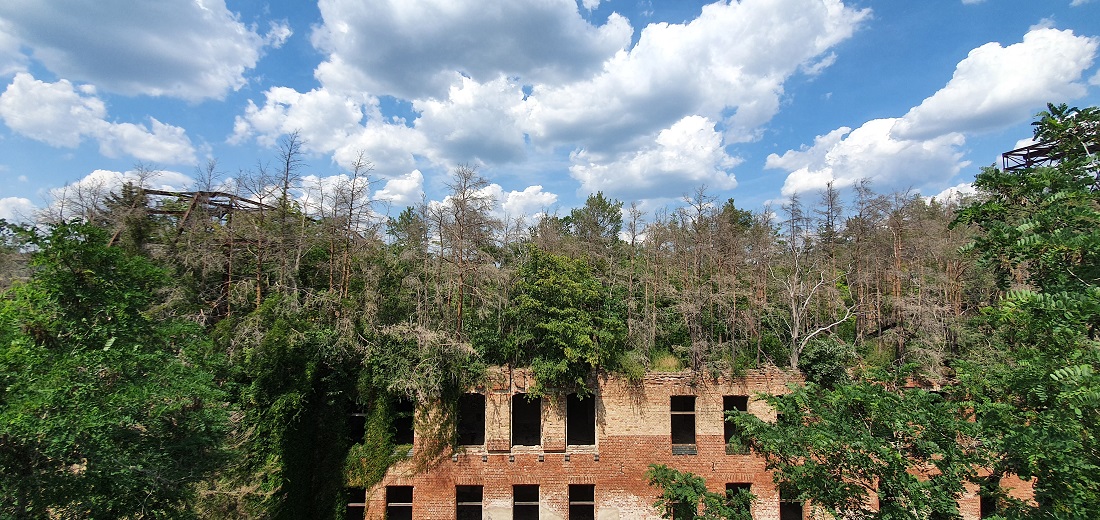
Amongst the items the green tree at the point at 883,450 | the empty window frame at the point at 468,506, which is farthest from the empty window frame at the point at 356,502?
the green tree at the point at 883,450

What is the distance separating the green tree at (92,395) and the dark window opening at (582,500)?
433 inches

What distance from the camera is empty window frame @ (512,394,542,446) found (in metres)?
16.2

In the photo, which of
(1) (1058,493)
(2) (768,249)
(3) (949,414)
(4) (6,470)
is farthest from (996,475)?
(4) (6,470)

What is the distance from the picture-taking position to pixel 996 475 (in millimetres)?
6855

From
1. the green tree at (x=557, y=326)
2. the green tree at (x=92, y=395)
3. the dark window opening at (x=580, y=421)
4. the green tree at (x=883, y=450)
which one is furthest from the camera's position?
the dark window opening at (x=580, y=421)

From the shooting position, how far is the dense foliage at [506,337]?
5641 millimetres

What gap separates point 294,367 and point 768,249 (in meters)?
16.9

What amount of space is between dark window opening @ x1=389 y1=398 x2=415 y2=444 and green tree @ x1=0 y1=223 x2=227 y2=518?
20.9 feet

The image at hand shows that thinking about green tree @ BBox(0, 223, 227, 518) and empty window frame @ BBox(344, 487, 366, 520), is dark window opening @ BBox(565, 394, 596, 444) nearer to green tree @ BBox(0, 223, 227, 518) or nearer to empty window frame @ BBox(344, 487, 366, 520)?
empty window frame @ BBox(344, 487, 366, 520)

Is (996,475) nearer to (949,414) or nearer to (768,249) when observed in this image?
(949,414)

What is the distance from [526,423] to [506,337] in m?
5.73

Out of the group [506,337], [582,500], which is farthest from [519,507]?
[506,337]

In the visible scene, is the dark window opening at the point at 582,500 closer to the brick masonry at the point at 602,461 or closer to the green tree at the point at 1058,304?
the brick masonry at the point at 602,461

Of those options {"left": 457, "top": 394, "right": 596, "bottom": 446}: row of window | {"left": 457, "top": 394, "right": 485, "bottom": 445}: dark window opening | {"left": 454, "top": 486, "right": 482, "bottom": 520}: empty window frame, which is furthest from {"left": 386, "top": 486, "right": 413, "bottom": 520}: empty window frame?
{"left": 457, "top": 394, "right": 485, "bottom": 445}: dark window opening
